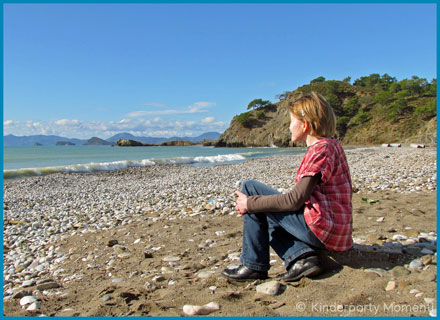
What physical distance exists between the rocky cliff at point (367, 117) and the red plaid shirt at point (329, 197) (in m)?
41.9

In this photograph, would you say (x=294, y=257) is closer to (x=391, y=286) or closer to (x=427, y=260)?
(x=391, y=286)

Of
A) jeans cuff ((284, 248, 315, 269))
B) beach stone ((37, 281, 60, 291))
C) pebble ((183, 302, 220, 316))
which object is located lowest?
beach stone ((37, 281, 60, 291))

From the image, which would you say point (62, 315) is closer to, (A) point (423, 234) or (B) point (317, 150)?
(B) point (317, 150)

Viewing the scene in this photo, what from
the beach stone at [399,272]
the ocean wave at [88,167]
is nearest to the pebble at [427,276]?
the beach stone at [399,272]

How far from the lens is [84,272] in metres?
4.33

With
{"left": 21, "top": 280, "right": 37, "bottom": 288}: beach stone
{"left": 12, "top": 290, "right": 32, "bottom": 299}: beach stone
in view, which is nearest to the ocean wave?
{"left": 21, "top": 280, "right": 37, "bottom": 288}: beach stone

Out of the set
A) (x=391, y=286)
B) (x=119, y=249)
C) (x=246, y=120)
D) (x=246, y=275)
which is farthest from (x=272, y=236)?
(x=246, y=120)

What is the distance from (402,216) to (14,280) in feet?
19.6

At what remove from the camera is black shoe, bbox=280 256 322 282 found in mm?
2828

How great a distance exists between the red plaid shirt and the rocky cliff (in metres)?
41.9

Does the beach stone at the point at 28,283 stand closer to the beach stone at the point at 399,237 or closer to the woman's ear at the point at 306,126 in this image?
the woman's ear at the point at 306,126

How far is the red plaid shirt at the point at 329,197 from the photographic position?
2693mm

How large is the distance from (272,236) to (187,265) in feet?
4.16

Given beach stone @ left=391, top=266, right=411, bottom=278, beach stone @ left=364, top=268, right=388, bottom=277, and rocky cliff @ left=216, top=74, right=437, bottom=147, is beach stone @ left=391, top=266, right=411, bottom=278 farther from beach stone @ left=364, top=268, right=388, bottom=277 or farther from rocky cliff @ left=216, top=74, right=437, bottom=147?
rocky cliff @ left=216, top=74, right=437, bottom=147
